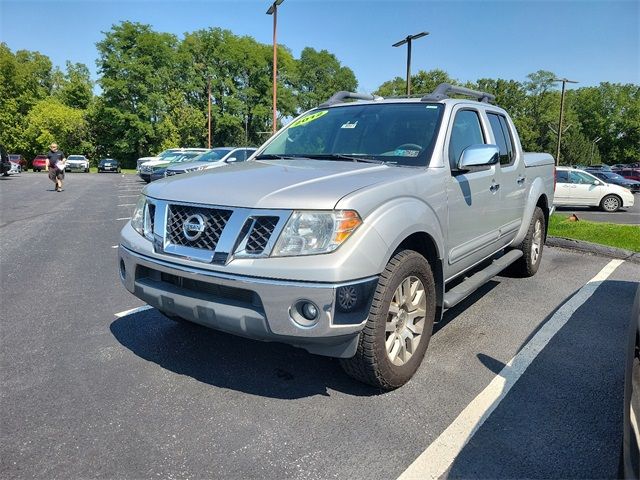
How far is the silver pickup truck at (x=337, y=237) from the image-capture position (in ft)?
8.58

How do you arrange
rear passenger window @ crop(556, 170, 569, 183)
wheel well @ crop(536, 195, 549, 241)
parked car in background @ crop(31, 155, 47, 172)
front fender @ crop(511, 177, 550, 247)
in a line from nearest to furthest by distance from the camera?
front fender @ crop(511, 177, 550, 247) → wheel well @ crop(536, 195, 549, 241) → rear passenger window @ crop(556, 170, 569, 183) → parked car in background @ crop(31, 155, 47, 172)

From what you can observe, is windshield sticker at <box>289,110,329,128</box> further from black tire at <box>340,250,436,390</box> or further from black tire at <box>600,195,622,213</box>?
black tire at <box>600,195,622,213</box>

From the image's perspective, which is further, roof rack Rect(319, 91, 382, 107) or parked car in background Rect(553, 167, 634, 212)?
parked car in background Rect(553, 167, 634, 212)

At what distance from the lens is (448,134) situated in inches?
149

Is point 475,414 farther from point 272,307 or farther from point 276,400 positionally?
point 272,307

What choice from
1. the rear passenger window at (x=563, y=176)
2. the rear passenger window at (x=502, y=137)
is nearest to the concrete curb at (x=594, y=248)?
the rear passenger window at (x=502, y=137)

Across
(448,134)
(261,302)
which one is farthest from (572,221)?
(261,302)

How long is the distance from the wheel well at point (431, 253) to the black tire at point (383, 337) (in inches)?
7.2

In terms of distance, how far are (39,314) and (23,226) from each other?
Answer: 6.30m

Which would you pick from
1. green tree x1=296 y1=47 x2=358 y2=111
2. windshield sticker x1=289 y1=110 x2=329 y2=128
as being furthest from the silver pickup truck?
green tree x1=296 y1=47 x2=358 y2=111

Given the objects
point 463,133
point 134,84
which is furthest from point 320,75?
point 463,133

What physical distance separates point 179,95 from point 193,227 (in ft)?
186

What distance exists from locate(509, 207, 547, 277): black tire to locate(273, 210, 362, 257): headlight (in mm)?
3687

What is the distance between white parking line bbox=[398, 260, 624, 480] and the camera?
238 cm
